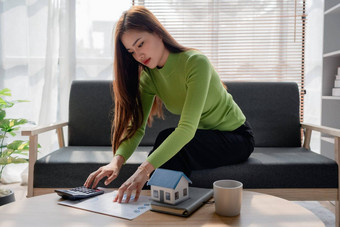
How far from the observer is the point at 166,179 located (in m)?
0.99

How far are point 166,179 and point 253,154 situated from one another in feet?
3.21

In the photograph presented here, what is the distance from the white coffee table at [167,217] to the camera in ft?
2.90

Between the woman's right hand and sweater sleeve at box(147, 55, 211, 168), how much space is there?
7.3 inches

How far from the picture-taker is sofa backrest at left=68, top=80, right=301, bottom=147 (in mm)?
2146

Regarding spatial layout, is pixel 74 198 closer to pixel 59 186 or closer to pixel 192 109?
pixel 192 109

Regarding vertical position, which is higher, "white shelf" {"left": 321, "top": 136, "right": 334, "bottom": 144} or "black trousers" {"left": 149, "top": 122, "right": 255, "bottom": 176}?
"black trousers" {"left": 149, "top": 122, "right": 255, "bottom": 176}

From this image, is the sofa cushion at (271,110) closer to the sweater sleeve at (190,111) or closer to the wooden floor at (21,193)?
the wooden floor at (21,193)

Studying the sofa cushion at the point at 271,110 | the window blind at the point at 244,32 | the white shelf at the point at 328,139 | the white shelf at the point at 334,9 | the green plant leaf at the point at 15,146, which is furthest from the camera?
the window blind at the point at 244,32

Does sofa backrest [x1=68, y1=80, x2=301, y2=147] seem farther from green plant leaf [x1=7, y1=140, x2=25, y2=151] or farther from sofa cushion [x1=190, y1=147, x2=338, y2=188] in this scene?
sofa cushion [x1=190, y1=147, x2=338, y2=188]

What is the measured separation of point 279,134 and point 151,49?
1150 millimetres

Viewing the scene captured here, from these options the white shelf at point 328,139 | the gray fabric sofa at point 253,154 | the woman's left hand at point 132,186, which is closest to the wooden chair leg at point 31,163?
the gray fabric sofa at point 253,154

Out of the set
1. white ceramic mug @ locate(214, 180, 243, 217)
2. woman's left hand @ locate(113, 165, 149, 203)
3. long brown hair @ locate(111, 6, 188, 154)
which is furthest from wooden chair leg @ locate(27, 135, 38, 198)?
white ceramic mug @ locate(214, 180, 243, 217)

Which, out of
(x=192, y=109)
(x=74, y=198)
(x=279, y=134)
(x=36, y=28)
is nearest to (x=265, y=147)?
(x=279, y=134)

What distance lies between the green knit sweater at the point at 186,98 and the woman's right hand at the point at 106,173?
61 mm
